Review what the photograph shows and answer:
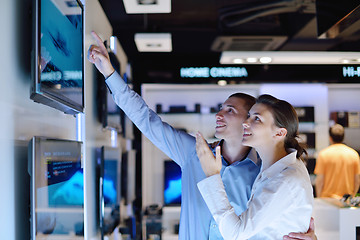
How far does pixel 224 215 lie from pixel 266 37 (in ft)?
12.4

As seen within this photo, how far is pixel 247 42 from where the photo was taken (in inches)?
211

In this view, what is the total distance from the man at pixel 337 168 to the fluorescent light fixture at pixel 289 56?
949mm

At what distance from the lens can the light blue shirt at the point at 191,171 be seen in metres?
2.29

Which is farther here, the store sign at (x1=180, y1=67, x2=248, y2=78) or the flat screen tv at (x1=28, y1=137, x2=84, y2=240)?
the store sign at (x1=180, y1=67, x2=248, y2=78)

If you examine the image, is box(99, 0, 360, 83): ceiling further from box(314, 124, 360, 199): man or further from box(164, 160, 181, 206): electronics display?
box(314, 124, 360, 199): man

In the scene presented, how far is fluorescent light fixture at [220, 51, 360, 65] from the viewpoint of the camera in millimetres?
5801

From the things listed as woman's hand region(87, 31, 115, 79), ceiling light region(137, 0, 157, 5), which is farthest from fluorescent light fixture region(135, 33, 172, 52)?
woman's hand region(87, 31, 115, 79)

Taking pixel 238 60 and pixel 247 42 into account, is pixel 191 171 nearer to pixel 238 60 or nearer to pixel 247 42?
pixel 247 42

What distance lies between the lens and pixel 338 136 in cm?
608

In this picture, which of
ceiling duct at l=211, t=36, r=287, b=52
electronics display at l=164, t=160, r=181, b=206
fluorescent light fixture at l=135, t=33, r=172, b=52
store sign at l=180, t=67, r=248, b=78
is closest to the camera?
fluorescent light fixture at l=135, t=33, r=172, b=52

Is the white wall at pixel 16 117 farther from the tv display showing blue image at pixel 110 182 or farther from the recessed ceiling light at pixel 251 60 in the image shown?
the recessed ceiling light at pixel 251 60

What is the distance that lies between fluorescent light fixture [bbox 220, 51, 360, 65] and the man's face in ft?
11.0

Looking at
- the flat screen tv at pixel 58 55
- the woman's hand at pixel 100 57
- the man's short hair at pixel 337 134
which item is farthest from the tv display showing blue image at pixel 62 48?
the man's short hair at pixel 337 134

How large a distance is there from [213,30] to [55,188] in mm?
5101
